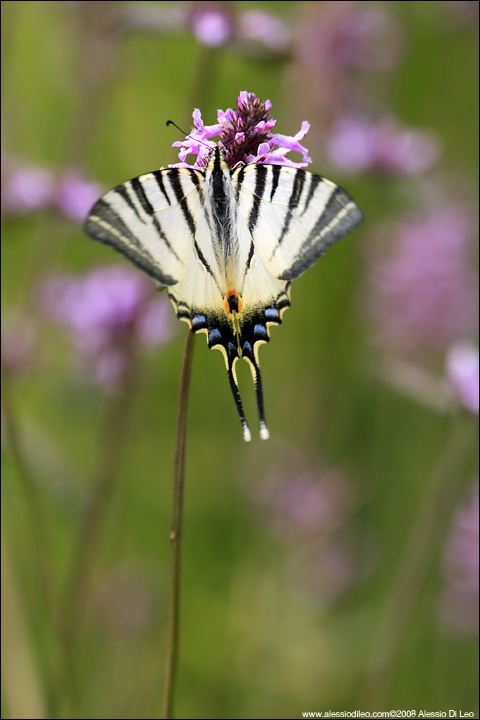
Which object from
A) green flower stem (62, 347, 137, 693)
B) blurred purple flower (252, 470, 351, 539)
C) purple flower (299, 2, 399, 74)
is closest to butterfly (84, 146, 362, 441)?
green flower stem (62, 347, 137, 693)

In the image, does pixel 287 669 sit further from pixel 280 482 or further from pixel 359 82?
pixel 359 82

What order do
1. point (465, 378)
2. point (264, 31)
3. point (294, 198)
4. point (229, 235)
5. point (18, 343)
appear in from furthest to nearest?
point (18, 343)
point (264, 31)
point (465, 378)
point (229, 235)
point (294, 198)

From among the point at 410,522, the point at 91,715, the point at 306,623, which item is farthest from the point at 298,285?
the point at 91,715

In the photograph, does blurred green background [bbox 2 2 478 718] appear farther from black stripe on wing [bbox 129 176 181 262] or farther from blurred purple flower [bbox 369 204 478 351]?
black stripe on wing [bbox 129 176 181 262]

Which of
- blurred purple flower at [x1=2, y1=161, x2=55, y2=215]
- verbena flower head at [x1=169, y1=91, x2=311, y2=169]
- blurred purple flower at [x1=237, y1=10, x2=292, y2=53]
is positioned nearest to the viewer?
verbena flower head at [x1=169, y1=91, x2=311, y2=169]

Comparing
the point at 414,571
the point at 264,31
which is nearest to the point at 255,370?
the point at 414,571

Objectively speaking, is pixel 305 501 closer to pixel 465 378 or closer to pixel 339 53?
pixel 465 378
